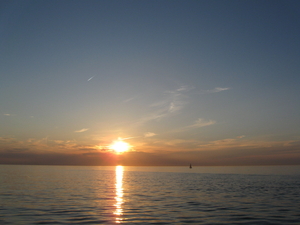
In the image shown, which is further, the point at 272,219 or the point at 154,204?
the point at 154,204

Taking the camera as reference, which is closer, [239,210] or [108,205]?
[239,210]

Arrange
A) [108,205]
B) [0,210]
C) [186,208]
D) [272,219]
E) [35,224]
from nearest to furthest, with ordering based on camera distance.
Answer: [35,224], [272,219], [0,210], [186,208], [108,205]

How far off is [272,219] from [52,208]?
2328 centimetres

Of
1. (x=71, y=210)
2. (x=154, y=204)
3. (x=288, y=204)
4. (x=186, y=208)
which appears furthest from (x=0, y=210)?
(x=288, y=204)

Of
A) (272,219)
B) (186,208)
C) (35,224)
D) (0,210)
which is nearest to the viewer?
(35,224)

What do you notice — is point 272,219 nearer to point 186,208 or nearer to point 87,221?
point 186,208

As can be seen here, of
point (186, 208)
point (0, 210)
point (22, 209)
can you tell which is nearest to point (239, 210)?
point (186, 208)

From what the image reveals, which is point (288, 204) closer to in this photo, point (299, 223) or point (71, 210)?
point (299, 223)

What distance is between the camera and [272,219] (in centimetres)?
2378

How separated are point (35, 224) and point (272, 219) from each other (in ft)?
70.5

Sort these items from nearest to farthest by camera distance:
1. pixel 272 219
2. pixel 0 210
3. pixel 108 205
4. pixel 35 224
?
pixel 35 224 < pixel 272 219 < pixel 0 210 < pixel 108 205

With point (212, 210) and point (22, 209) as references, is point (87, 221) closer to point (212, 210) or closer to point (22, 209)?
point (22, 209)

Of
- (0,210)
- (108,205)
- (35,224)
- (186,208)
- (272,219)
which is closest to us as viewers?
(35,224)

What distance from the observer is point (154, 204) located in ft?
105
